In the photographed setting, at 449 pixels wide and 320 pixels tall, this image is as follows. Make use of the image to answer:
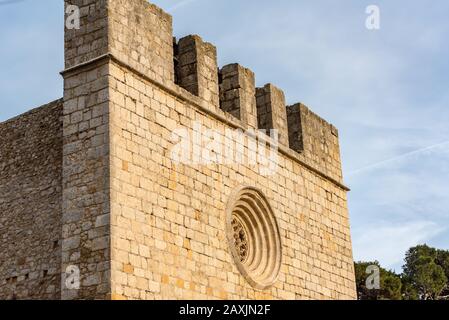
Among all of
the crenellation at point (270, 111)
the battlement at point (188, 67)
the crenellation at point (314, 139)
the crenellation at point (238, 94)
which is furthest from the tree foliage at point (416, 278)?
the crenellation at point (238, 94)

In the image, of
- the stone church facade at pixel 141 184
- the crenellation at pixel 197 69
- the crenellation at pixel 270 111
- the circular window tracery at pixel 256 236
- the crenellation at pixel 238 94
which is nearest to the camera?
the stone church facade at pixel 141 184

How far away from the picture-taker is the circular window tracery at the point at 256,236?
11.6 metres

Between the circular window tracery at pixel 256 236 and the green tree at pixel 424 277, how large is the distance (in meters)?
25.8

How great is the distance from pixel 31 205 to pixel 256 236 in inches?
132

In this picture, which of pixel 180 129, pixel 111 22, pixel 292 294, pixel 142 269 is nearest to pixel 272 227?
pixel 292 294

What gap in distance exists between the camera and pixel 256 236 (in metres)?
11.9

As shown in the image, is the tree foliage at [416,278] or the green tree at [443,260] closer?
the tree foliage at [416,278]

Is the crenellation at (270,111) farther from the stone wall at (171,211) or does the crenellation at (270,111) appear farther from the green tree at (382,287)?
the green tree at (382,287)

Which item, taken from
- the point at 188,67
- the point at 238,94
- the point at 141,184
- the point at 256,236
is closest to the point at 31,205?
the point at 141,184

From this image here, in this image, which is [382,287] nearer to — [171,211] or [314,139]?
[314,139]

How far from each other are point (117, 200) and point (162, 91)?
183cm

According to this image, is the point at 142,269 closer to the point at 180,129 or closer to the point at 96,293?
the point at 96,293

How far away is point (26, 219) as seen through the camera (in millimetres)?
10039

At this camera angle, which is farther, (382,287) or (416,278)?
(416,278)
